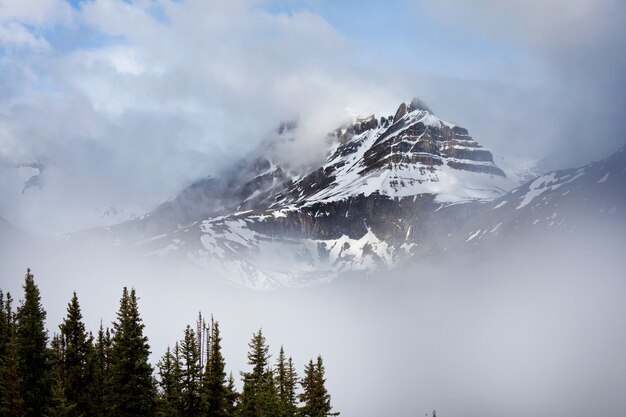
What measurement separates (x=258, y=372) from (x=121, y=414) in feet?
56.0

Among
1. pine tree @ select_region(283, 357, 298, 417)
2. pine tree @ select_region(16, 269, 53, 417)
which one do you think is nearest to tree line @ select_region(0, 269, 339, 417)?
pine tree @ select_region(16, 269, 53, 417)

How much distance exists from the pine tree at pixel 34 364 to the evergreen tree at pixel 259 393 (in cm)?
1488

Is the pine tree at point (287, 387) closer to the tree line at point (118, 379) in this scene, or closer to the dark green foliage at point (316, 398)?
the tree line at point (118, 379)

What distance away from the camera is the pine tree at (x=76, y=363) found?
5178 cm

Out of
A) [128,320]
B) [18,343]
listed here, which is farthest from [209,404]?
[18,343]

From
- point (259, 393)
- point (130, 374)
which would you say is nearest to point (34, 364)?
point (130, 374)

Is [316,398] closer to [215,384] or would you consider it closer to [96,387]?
[215,384]

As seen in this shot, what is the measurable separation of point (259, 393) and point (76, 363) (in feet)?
45.6

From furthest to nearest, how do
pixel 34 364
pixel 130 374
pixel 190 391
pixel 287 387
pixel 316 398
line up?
1. pixel 287 387
2. pixel 316 398
3. pixel 190 391
4. pixel 34 364
5. pixel 130 374

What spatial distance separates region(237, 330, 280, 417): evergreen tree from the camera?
169 ft

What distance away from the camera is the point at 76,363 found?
52.5m

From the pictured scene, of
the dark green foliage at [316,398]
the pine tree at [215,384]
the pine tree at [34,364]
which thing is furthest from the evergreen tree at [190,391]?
the pine tree at [34,364]

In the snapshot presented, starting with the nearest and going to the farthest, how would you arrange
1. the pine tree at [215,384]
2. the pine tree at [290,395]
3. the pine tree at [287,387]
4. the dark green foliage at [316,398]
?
1. the pine tree at [215,384]
2. the dark green foliage at [316,398]
3. the pine tree at [290,395]
4. the pine tree at [287,387]

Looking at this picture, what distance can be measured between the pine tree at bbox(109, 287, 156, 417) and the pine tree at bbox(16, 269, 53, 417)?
470 centimetres
